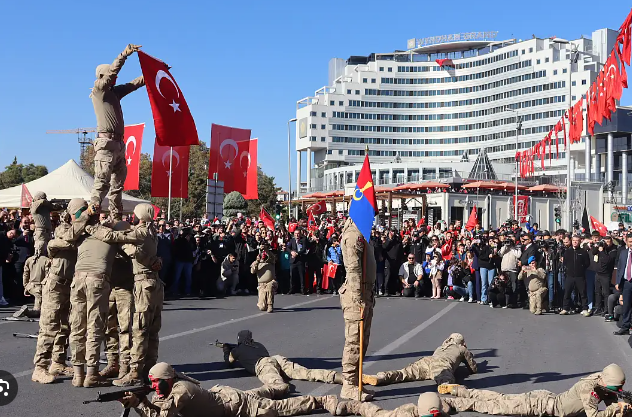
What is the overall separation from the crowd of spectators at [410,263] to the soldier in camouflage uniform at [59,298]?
7.72 meters

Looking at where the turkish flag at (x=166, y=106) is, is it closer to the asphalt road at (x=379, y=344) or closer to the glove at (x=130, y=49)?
the glove at (x=130, y=49)

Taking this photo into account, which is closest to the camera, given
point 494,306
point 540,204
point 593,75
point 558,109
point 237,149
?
point 494,306

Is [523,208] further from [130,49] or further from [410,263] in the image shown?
[130,49]

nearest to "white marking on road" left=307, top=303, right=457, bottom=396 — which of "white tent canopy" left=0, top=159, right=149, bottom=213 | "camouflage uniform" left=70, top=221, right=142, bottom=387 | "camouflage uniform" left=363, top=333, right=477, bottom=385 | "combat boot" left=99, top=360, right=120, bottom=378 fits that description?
"camouflage uniform" left=363, top=333, right=477, bottom=385

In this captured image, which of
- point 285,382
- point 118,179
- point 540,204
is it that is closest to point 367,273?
point 285,382

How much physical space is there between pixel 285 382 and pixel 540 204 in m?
84.4

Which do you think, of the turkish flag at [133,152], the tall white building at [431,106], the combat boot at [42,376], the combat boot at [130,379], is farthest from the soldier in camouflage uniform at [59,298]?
the tall white building at [431,106]

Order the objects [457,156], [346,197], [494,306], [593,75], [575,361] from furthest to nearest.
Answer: [457,156], [593,75], [346,197], [494,306], [575,361]

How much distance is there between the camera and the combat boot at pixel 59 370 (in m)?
7.71

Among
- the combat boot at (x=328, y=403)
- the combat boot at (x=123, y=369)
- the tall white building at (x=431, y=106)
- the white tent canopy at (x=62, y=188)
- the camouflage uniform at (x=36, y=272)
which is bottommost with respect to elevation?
the combat boot at (x=328, y=403)

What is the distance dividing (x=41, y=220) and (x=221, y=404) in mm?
6948

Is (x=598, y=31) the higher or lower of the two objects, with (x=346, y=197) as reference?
higher

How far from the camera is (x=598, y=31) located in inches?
4882

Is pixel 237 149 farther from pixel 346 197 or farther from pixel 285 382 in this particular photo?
pixel 346 197
